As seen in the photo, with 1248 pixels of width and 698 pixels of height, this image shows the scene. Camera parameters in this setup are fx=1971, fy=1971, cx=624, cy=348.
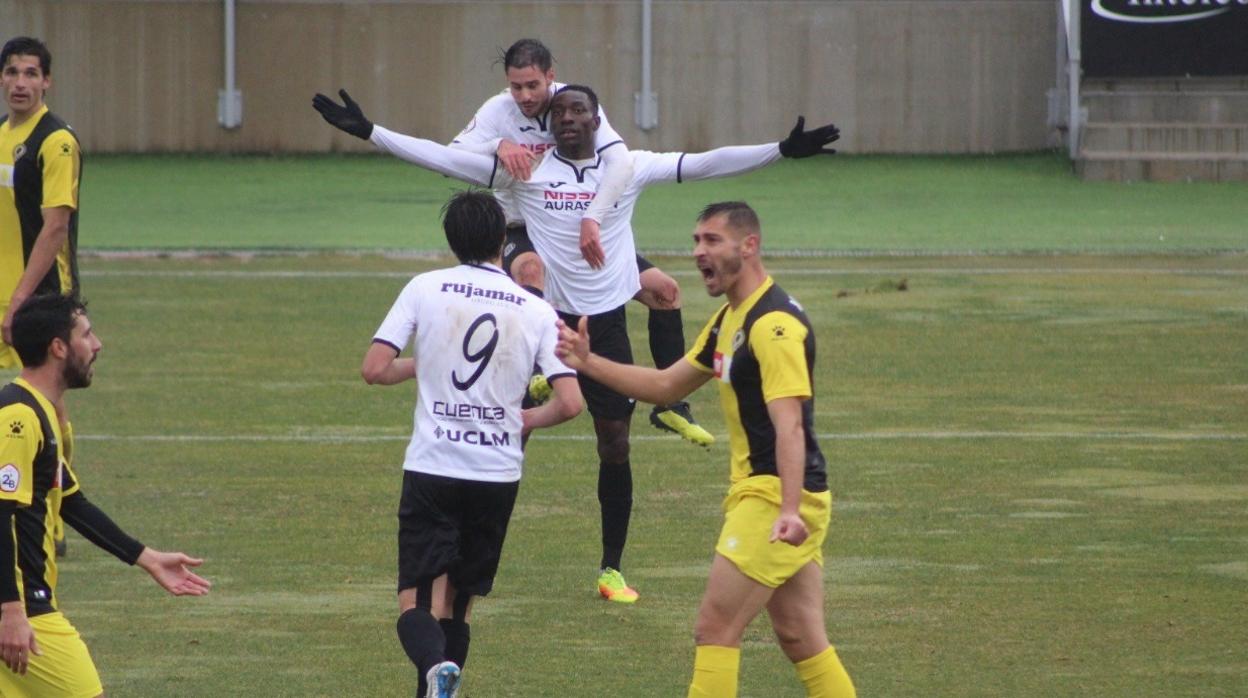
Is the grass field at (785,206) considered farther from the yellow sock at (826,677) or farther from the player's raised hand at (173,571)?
the player's raised hand at (173,571)

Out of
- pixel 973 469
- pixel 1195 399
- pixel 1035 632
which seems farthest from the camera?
pixel 1195 399

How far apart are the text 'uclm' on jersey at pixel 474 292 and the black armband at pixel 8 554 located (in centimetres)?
188

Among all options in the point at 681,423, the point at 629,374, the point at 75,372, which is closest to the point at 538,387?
the point at 629,374

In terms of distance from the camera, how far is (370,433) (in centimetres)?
1429

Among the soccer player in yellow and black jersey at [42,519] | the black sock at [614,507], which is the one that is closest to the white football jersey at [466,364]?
the soccer player in yellow and black jersey at [42,519]

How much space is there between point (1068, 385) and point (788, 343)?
9.89 m

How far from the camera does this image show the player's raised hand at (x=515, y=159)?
9.98 m

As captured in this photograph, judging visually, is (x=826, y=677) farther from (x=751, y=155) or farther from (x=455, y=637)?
(x=751, y=155)

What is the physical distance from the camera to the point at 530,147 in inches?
406

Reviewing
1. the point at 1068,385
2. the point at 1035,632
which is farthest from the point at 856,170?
the point at 1035,632

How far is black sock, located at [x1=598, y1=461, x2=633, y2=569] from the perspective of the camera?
984cm

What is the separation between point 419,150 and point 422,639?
11.3 ft

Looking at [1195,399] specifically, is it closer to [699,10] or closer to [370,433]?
[370,433]

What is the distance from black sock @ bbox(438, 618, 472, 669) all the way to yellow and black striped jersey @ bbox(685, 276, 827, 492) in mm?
1412
